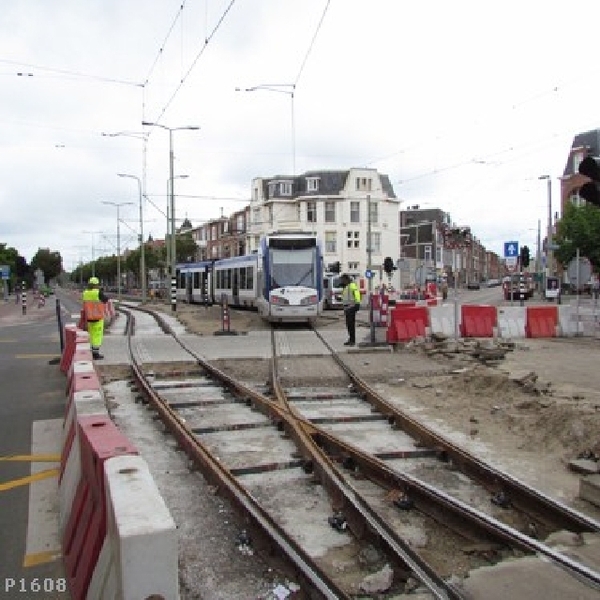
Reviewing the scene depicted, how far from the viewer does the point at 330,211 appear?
257 feet

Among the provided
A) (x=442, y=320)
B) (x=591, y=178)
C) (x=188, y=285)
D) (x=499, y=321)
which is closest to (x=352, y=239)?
(x=188, y=285)

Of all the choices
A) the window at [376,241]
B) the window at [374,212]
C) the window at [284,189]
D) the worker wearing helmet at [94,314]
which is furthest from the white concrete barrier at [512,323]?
the window at [284,189]

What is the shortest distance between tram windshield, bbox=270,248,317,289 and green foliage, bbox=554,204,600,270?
3270cm

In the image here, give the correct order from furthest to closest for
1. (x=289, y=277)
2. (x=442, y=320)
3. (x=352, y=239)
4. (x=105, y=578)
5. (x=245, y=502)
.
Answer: (x=352, y=239) → (x=289, y=277) → (x=442, y=320) → (x=245, y=502) → (x=105, y=578)

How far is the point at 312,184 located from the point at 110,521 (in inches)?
3045

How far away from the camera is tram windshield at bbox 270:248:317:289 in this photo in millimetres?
23328

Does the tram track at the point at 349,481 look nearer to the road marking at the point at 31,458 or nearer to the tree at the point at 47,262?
the road marking at the point at 31,458

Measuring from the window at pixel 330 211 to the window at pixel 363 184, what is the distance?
3564 millimetres

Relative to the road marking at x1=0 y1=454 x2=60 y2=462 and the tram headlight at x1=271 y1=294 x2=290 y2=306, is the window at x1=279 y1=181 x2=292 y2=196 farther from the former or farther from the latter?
the road marking at x1=0 y1=454 x2=60 y2=462

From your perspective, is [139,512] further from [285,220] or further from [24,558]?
[285,220]

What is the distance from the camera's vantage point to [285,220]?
8025 cm

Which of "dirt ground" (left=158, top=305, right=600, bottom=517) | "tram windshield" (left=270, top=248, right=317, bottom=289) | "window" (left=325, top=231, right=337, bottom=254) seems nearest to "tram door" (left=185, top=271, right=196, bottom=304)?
"tram windshield" (left=270, top=248, right=317, bottom=289)

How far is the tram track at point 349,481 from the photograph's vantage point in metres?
4.45

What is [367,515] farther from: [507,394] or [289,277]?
[289,277]
